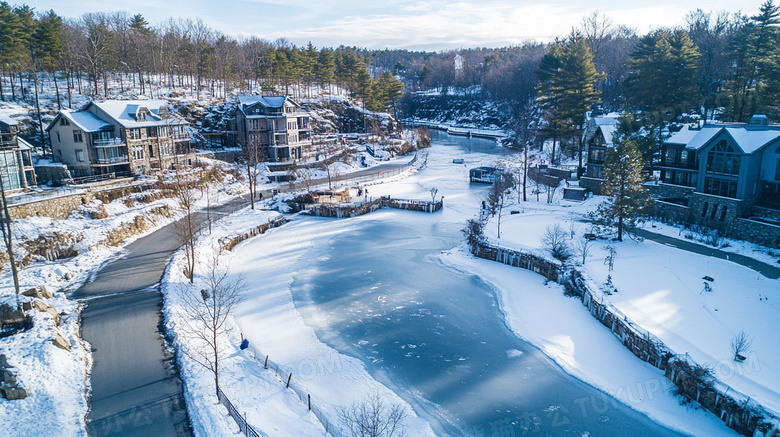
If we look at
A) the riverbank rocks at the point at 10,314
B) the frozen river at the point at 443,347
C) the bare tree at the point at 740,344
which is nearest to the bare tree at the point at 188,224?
the frozen river at the point at 443,347

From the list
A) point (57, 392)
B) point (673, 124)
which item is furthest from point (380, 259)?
point (673, 124)

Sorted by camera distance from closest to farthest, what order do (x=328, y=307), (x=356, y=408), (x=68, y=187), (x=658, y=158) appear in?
1. (x=356, y=408)
2. (x=328, y=307)
3. (x=68, y=187)
4. (x=658, y=158)

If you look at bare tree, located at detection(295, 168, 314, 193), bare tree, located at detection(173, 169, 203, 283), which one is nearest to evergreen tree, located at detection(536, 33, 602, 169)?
bare tree, located at detection(295, 168, 314, 193)

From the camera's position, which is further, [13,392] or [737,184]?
[737,184]

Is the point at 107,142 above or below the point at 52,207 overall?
above

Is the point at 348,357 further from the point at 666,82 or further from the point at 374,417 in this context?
the point at 666,82

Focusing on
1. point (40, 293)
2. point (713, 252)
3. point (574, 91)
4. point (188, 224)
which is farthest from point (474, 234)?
point (40, 293)

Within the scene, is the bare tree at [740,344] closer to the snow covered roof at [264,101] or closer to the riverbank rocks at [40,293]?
the riverbank rocks at [40,293]

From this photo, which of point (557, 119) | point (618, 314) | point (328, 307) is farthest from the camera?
point (557, 119)

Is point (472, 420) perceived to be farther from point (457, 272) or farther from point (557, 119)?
point (557, 119)
